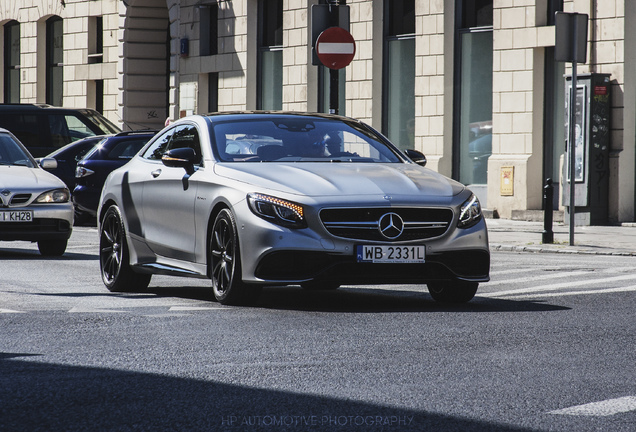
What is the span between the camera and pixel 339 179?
8.92m

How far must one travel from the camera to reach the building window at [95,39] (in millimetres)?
35969

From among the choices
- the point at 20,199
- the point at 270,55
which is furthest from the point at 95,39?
the point at 20,199

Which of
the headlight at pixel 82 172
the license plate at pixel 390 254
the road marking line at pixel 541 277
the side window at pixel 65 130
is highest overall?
the side window at pixel 65 130

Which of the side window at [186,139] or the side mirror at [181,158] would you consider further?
the side window at [186,139]

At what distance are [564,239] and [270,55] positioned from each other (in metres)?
12.4

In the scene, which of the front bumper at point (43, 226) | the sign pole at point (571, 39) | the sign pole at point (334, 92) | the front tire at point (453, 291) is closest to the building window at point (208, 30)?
the sign pole at point (334, 92)

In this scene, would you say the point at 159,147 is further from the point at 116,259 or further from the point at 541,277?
the point at 541,277

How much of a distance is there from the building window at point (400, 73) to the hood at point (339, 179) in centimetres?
1548

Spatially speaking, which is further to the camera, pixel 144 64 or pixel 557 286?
pixel 144 64

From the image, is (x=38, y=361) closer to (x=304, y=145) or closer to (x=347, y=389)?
(x=347, y=389)

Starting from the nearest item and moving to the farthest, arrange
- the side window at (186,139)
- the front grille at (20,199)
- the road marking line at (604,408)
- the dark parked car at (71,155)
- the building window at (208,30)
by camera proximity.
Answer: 1. the road marking line at (604,408)
2. the side window at (186,139)
3. the front grille at (20,199)
4. the dark parked car at (71,155)
5. the building window at (208,30)

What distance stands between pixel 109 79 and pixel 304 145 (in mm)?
26249

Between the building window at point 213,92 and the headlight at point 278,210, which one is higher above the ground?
the building window at point 213,92

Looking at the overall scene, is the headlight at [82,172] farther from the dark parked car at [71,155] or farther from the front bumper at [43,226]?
the front bumper at [43,226]
